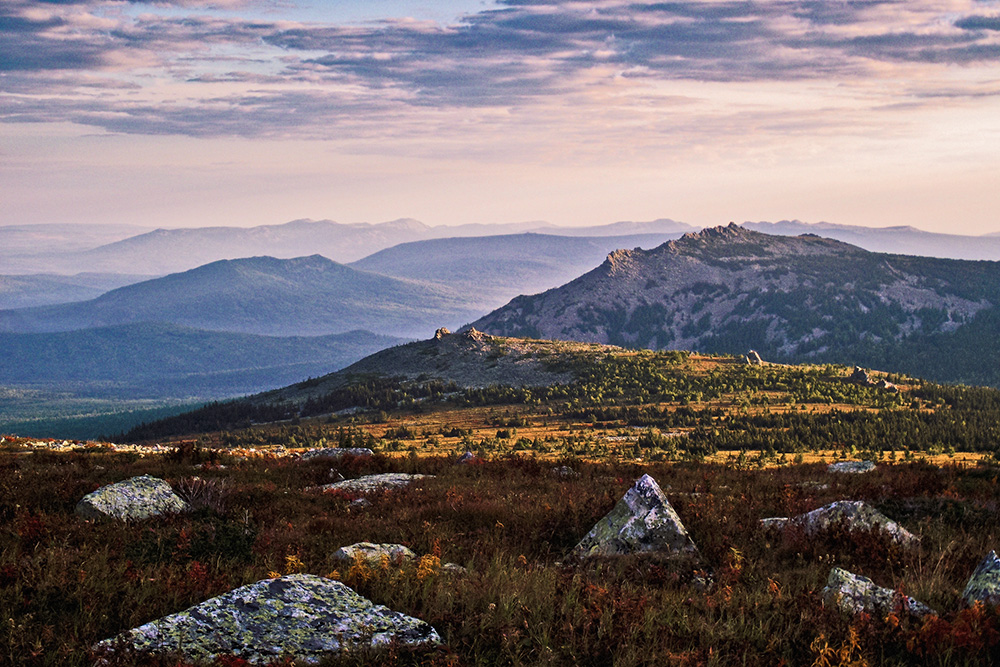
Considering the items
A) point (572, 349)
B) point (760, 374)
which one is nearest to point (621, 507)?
point (760, 374)

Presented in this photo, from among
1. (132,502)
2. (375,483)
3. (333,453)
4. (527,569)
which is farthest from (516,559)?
(333,453)

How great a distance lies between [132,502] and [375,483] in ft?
26.5

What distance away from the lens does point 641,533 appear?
12.7 meters

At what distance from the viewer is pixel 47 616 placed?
26.8 ft

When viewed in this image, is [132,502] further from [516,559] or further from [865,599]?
[865,599]

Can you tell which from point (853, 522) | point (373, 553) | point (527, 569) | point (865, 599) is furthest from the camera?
point (853, 522)

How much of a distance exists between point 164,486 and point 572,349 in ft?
452

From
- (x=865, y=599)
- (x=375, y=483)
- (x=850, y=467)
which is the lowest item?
(x=850, y=467)

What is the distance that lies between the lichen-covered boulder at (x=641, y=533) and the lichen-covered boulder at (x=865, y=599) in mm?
3173

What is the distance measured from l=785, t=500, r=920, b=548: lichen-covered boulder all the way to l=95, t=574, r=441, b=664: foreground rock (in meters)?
9.13

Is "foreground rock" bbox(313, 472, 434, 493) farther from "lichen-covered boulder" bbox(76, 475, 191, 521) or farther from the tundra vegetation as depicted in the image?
"lichen-covered boulder" bbox(76, 475, 191, 521)

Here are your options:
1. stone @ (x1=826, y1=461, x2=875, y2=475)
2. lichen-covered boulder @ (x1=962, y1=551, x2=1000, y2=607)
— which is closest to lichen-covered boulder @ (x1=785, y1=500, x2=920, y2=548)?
lichen-covered boulder @ (x1=962, y1=551, x2=1000, y2=607)

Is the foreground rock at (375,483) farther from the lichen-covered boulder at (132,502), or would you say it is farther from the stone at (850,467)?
the stone at (850,467)

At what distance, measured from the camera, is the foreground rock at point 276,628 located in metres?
7.48
